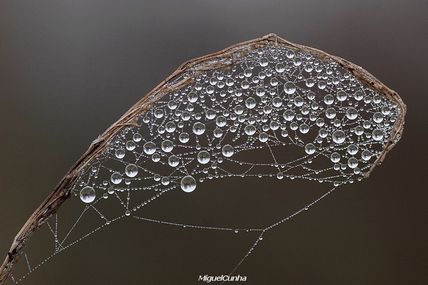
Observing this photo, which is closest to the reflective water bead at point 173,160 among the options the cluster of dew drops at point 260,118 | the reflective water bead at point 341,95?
the cluster of dew drops at point 260,118

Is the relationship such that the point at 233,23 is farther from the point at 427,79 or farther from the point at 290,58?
the point at 427,79

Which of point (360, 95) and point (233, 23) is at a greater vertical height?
point (233, 23)

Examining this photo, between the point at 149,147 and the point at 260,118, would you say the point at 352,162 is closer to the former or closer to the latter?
the point at 260,118

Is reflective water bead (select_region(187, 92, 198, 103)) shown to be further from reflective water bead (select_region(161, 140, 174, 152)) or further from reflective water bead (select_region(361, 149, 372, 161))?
reflective water bead (select_region(361, 149, 372, 161))

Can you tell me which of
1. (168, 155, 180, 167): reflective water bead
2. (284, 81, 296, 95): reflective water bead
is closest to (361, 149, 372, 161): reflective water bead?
(284, 81, 296, 95): reflective water bead

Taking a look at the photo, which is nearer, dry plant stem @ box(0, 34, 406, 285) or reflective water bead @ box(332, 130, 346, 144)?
dry plant stem @ box(0, 34, 406, 285)

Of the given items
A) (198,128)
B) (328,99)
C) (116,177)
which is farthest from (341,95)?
(116,177)

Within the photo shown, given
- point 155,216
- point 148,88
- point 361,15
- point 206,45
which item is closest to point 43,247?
point 155,216

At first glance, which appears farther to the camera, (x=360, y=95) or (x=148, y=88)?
(x=148, y=88)
